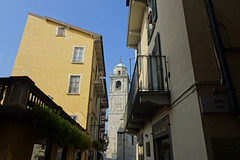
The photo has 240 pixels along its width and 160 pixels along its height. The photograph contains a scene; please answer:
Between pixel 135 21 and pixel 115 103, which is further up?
pixel 115 103

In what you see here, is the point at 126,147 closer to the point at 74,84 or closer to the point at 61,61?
the point at 74,84

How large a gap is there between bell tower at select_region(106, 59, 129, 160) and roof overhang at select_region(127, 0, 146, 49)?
4197 cm

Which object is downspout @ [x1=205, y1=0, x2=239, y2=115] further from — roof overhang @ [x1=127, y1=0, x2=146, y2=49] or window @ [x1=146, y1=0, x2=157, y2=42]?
roof overhang @ [x1=127, y1=0, x2=146, y2=49]

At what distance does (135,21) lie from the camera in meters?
10.1

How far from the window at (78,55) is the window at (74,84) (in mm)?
1545

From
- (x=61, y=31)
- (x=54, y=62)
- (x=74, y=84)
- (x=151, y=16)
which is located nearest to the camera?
(x=151, y=16)

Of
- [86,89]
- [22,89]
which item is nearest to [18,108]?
[22,89]

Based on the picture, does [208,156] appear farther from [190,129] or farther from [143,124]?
[143,124]

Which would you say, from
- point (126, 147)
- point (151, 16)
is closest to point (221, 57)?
point (151, 16)

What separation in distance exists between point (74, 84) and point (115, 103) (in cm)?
4099

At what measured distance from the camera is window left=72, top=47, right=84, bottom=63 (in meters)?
15.5

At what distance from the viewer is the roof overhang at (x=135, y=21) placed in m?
8.95

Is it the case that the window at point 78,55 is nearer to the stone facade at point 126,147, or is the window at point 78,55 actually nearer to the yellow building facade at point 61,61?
the yellow building facade at point 61,61

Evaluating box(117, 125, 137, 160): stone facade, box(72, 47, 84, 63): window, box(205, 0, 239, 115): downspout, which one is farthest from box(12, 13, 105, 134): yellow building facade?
box(117, 125, 137, 160): stone facade
